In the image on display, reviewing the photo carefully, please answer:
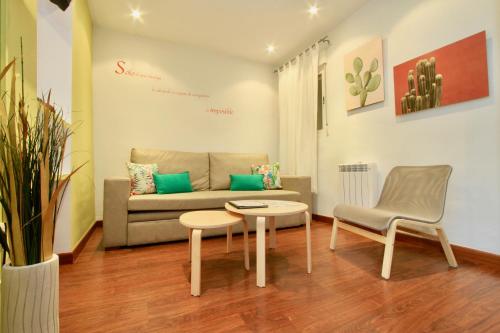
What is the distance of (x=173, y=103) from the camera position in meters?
3.40

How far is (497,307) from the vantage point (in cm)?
121

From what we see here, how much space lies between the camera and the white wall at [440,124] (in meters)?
1.76

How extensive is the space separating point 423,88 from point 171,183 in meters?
2.66

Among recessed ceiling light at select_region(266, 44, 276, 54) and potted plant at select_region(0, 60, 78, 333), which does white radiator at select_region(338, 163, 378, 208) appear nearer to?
recessed ceiling light at select_region(266, 44, 276, 54)

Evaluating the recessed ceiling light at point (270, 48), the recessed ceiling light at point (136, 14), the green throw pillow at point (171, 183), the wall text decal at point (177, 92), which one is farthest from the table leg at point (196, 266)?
the recessed ceiling light at point (270, 48)

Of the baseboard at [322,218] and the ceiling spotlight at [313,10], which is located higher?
the ceiling spotlight at [313,10]

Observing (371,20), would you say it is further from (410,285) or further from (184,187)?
(184,187)

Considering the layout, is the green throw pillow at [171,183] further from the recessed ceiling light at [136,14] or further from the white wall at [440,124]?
the white wall at [440,124]

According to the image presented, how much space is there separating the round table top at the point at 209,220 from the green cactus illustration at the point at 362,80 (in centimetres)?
207

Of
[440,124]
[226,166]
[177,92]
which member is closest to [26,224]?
Answer: [226,166]

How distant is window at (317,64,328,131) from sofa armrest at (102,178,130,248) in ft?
8.32

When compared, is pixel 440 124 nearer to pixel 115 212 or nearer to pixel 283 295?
pixel 283 295

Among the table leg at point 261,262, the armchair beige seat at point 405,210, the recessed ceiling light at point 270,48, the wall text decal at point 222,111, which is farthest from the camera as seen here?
the wall text decal at point 222,111

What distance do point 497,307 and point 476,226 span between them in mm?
830
